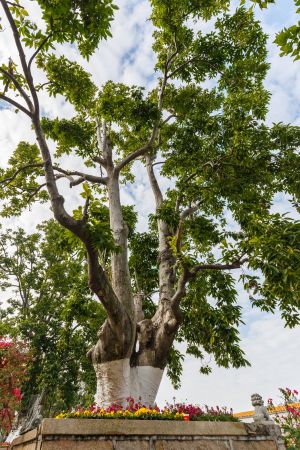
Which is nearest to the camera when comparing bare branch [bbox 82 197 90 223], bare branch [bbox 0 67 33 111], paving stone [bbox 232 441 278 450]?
bare branch [bbox 82 197 90 223]

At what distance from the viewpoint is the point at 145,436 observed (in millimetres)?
4027

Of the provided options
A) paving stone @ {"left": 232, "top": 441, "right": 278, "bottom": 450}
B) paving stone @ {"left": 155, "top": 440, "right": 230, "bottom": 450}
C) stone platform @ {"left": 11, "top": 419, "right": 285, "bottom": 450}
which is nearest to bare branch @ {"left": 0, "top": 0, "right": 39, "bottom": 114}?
stone platform @ {"left": 11, "top": 419, "right": 285, "bottom": 450}

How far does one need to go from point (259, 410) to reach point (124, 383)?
8.44ft

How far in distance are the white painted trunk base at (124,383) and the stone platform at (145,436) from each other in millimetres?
1727

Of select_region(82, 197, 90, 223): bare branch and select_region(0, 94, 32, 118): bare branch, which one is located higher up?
select_region(0, 94, 32, 118): bare branch

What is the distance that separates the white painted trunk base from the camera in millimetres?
5840

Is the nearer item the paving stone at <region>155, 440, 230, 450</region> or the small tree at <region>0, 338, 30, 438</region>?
the paving stone at <region>155, 440, 230, 450</region>

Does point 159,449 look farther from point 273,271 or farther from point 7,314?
point 7,314

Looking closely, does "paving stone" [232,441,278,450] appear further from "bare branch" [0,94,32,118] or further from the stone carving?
"bare branch" [0,94,32,118]

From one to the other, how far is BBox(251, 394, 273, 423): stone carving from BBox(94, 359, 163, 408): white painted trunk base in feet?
6.85

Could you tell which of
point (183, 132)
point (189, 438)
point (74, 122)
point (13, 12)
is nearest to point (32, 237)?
point (74, 122)

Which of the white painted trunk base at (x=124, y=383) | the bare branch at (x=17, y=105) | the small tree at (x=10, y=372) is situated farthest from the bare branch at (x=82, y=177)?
the small tree at (x=10, y=372)

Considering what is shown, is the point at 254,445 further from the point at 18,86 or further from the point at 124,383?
the point at 18,86

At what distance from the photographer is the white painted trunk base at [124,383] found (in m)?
5.84
